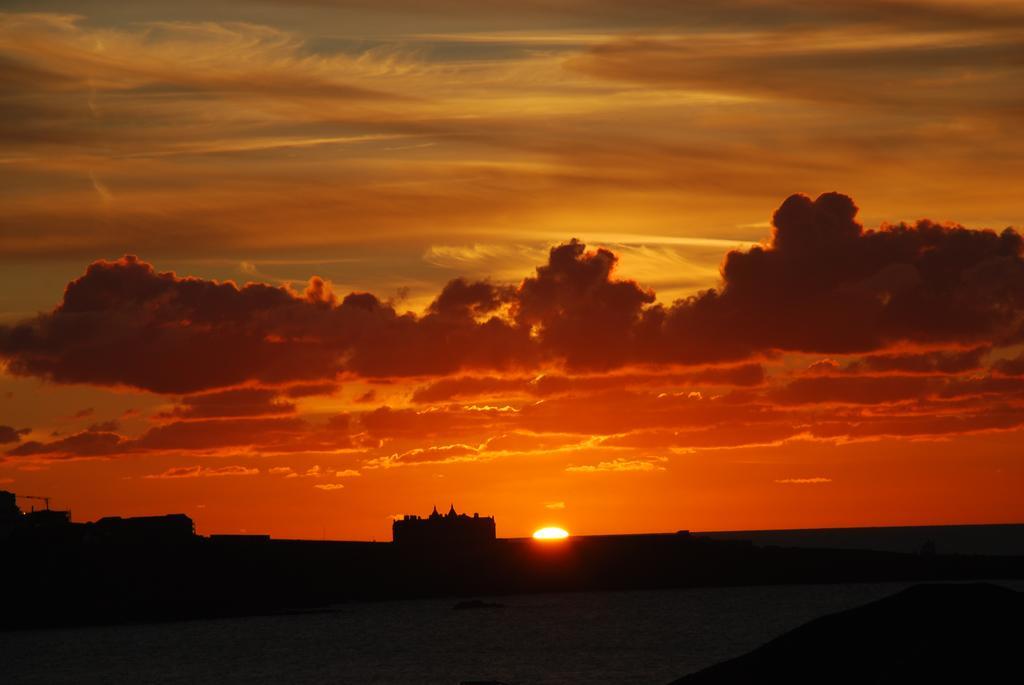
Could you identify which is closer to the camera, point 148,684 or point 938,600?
point 938,600

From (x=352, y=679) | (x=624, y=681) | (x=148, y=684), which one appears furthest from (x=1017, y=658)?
(x=148, y=684)

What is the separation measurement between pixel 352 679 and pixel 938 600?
120281mm

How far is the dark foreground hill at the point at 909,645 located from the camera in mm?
39969

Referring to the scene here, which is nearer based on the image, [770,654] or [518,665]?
[770,654]

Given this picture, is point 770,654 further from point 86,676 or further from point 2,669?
point 2,669

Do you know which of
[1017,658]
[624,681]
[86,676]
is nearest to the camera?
[1017,658]

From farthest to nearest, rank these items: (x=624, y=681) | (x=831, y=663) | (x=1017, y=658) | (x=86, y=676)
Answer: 1. (x=86, y=676)
2. (x=624, y=681)
3. (x=831, y=663)
4. (x=1017, y=658)

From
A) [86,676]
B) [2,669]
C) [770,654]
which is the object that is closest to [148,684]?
[86,676]

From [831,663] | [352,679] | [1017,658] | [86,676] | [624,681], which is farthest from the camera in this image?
[86,676]

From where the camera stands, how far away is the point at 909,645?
42.1 meters

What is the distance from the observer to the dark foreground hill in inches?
1574

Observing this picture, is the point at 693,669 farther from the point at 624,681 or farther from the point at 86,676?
the point at 86,676

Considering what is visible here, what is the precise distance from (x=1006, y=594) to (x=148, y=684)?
13244 cm

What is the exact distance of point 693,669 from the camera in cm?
15188
